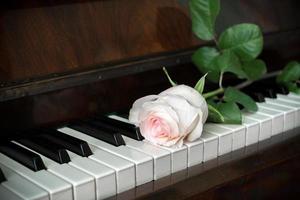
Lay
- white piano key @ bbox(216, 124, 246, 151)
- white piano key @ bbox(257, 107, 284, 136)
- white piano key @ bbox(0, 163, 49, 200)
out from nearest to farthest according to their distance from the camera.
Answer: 1. white piano key @ bbox(0, 163, 49, 200)
2. white piano key @ bbox(216, 124, 246, 151)
3. white piano key @ bbox(257, 107, 284, 136)

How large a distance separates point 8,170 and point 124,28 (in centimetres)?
53

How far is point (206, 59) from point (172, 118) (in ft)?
1.26

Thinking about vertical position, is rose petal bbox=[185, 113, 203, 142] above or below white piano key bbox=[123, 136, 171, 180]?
above

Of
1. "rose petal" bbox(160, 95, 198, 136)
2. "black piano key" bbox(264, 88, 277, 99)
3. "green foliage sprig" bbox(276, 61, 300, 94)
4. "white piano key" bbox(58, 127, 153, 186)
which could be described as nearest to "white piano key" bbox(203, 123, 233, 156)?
"rose petal" bbox(160, 95, 198, 136)

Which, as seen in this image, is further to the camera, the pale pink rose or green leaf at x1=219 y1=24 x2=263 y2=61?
green leaf at x1=219 y1=24 x2=263 y2=61

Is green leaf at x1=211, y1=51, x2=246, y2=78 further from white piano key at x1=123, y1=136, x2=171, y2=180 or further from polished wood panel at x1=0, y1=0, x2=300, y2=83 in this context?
white piano key at x1=123, y1=136, x2=171, y2=180

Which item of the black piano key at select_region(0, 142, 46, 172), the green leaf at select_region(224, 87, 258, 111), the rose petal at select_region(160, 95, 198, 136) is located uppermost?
the rose petal at select_region(160, 95, 198, 136)

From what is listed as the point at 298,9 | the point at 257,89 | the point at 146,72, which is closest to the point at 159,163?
the point at 146,72

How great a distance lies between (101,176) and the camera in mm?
1012

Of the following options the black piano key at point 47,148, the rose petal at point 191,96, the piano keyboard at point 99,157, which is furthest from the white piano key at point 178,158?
the black piano key at point 47,148

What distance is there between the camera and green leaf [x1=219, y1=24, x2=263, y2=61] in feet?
4.70

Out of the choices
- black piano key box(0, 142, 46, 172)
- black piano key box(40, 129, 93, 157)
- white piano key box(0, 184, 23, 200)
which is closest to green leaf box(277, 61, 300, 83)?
black piano key box(40, 129, 93, 157)

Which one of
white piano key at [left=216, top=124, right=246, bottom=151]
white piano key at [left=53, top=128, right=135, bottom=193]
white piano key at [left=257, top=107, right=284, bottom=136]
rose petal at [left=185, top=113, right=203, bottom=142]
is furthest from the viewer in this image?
white piano key at [left=257, top=107, right=284, bottom=136]

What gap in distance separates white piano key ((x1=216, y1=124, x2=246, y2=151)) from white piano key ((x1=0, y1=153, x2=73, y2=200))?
0.46 m
